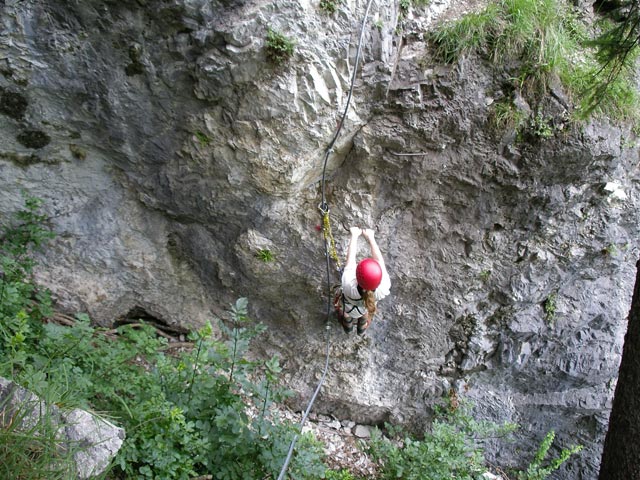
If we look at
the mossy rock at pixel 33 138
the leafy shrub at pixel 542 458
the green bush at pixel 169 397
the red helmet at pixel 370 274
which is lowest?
the leafy shrub at pixel 542 458

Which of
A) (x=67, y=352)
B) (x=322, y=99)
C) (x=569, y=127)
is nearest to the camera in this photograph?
(x=67, y=352)

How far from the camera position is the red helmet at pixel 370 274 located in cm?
350

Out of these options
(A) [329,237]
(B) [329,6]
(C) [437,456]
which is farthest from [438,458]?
(B) [329,6]

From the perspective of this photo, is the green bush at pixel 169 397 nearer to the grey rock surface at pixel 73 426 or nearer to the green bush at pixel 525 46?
the grey rock surface at pixel 73 426

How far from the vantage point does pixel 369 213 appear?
4285mm

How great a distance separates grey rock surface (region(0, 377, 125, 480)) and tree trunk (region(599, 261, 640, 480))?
263 centimetres

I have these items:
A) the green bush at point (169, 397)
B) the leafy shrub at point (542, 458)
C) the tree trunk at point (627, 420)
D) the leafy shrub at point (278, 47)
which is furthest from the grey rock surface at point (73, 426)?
the leafy shrub at point (542, 458)

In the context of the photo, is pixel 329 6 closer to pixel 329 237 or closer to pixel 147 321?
pixel 329 237

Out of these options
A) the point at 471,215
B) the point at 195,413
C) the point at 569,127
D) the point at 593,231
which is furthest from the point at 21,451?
the point at 593,231

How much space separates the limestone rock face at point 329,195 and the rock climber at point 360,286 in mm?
278

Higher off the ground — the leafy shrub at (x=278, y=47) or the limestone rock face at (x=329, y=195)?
the leafy shrub at (x=278, y=47)

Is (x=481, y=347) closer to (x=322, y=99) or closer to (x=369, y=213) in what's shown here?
(x=369, y=213)

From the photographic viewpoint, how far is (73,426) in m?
2.19

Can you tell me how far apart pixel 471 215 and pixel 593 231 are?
4.22 feet
